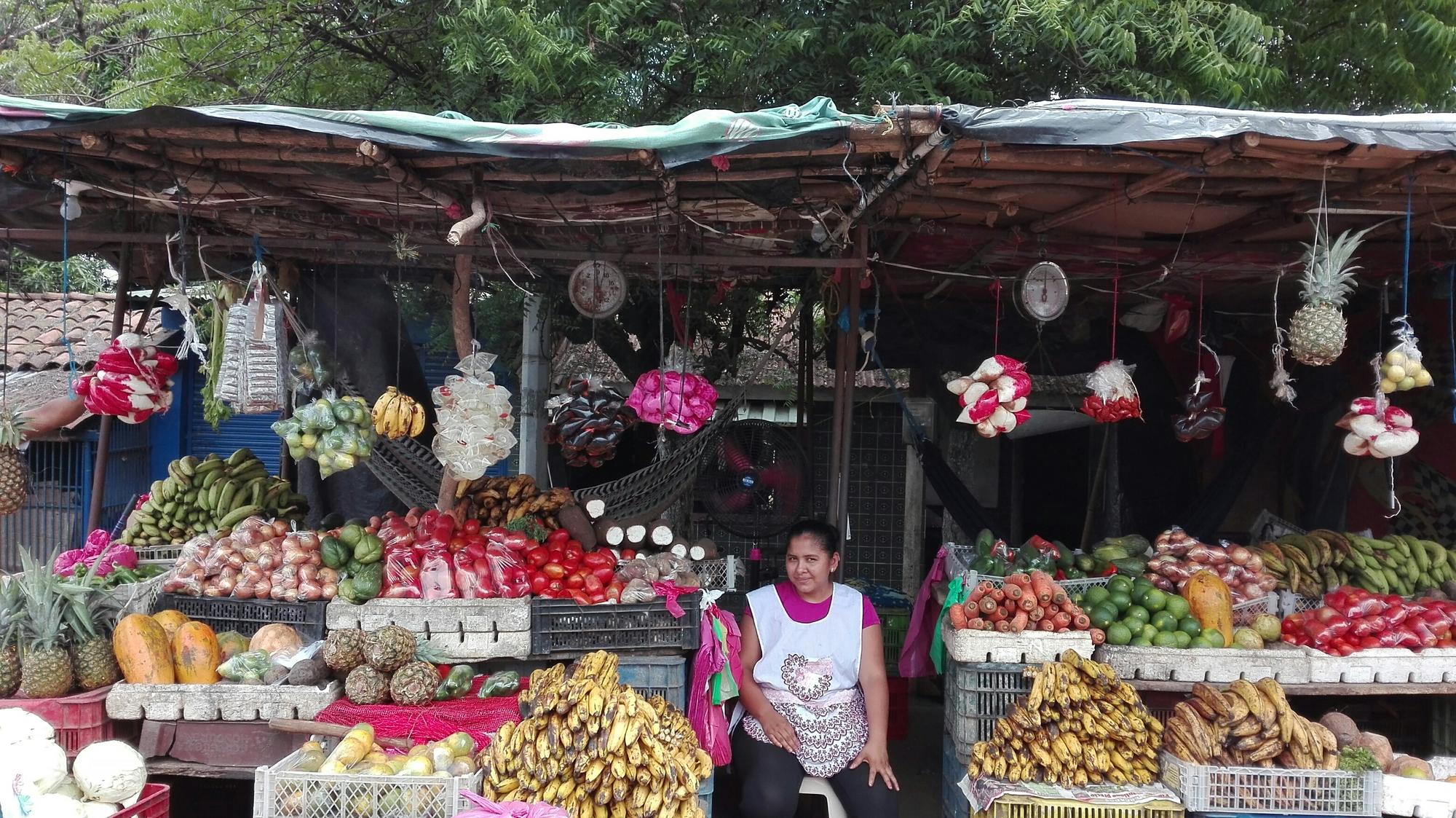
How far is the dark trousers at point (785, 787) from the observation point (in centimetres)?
319

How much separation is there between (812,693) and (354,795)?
63.4 inches

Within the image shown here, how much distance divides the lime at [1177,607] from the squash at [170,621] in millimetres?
3907

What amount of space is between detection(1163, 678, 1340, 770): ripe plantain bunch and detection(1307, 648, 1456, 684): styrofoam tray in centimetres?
43

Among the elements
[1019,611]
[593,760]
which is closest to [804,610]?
[1019,611]

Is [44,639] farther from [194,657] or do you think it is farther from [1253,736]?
[1253,736]

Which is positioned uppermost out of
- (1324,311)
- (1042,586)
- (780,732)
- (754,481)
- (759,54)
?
(759,54)

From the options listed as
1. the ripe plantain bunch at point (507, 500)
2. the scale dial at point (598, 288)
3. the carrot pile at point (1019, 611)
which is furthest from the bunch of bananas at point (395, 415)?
the carrot pile at point (1019, 611)

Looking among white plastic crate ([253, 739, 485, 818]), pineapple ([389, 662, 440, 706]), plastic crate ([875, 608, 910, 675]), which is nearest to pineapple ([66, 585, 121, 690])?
pineapple ([389, 662, 440, 706])

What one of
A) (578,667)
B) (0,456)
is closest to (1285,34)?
(578,667)

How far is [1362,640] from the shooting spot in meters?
3.73

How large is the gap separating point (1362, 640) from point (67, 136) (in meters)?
5.16

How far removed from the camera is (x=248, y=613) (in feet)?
11.9

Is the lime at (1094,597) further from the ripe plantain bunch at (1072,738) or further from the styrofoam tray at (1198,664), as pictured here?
the ripe plantain bunch at (1072,738)

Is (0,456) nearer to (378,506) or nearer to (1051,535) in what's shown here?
(378,506)
